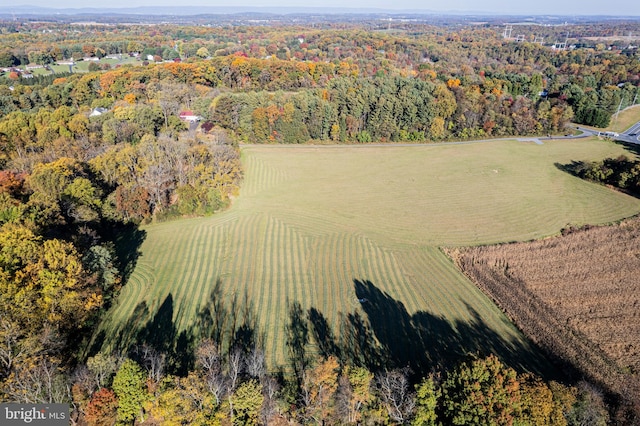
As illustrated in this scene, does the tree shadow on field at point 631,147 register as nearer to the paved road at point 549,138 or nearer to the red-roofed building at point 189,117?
the paved road at point 549,138

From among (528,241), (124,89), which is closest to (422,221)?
(528,241)

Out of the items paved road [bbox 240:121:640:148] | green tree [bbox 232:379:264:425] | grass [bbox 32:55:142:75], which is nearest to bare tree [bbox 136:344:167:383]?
green tree [bbox 232:379:264:425]

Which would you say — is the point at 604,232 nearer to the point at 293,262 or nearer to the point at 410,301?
the point at 410,301

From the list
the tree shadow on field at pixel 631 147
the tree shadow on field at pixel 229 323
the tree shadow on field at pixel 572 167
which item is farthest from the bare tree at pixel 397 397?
the tree shadow on field at pixel 631 147

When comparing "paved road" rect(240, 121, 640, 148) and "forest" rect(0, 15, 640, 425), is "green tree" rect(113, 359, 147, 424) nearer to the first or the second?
"forest" rect(0, 15, 640, 425)

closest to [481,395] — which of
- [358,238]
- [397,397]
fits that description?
[397,397]
